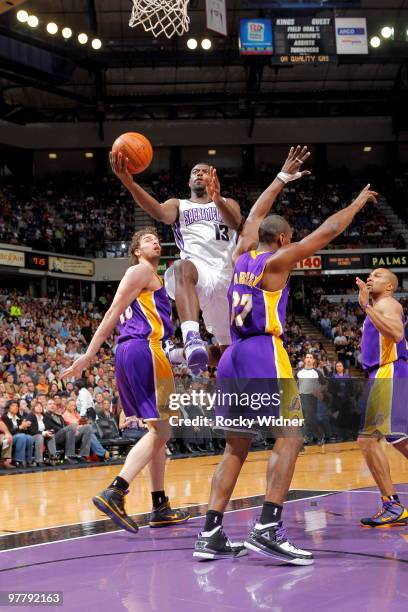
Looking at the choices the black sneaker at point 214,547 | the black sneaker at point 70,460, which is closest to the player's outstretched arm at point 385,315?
the black sneaker at point 214,547

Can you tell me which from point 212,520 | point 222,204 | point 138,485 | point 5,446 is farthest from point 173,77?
point 212,520

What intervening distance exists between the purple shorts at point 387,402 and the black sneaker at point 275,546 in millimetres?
1695

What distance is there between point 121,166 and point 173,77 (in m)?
24.3

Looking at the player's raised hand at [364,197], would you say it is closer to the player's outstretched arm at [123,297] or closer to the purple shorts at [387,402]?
the purple shorts at [387,402]

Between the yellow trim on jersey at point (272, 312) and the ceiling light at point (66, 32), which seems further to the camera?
the ceiling light at point (66, 32)

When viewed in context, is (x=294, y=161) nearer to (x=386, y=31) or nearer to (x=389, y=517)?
(x=389, y=517)

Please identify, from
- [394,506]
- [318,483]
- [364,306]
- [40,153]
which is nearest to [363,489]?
[318,483]

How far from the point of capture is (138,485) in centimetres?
936

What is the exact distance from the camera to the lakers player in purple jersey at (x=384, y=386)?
230 inches

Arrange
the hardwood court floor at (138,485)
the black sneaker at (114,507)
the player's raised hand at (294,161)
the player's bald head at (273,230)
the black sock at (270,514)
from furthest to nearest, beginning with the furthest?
the hardwood court floor at (138,485) < the player's raised hand at (294,161) < the black sneaker at (114,507) < the player's bald head at (273,230) < the black sock at (270,514)

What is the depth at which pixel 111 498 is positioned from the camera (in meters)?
5.22

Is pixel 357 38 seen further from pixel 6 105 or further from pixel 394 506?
pixel 394 506

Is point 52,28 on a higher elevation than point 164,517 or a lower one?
higher

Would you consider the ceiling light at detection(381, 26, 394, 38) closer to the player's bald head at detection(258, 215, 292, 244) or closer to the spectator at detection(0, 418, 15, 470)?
the spectator at detection(0, 418, 15, 470)
